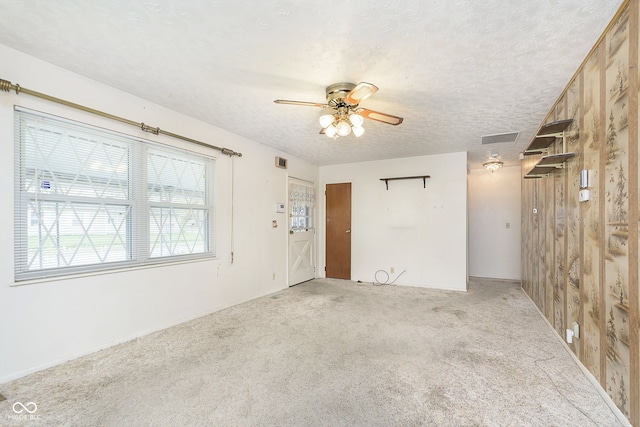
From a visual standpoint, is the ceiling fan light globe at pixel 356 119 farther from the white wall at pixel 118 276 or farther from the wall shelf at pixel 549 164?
the white wall at pixel 118 276

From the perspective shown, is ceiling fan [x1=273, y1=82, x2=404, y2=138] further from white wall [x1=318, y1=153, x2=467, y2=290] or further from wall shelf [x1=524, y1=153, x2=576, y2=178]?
white wall [x1=318, y1=153, x2=467, y2=290]

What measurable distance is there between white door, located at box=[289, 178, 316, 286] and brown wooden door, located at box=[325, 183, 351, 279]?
14.1 inches

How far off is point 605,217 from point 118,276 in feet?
13.3

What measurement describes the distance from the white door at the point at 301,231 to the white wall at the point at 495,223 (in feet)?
12.1

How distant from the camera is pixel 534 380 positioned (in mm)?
2158

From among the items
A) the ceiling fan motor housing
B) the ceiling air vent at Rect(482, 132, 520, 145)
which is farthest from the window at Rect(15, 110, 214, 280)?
the ceiling air vent at Rect(482, 132, 520, 145)

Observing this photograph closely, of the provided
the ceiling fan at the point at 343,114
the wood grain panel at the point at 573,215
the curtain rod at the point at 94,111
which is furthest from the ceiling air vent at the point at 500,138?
the curtain rod at the point at 94,111

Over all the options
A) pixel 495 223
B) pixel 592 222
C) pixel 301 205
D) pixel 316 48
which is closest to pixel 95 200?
pixel 316 48

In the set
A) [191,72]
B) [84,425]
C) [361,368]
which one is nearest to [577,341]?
[361,368]

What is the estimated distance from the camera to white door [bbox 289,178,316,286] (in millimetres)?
5383

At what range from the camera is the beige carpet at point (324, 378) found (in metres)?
1.75

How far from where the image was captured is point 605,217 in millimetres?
1860

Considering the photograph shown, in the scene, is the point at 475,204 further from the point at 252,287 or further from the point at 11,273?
the point at 11,273

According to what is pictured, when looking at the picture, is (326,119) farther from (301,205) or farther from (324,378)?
(301,205)
